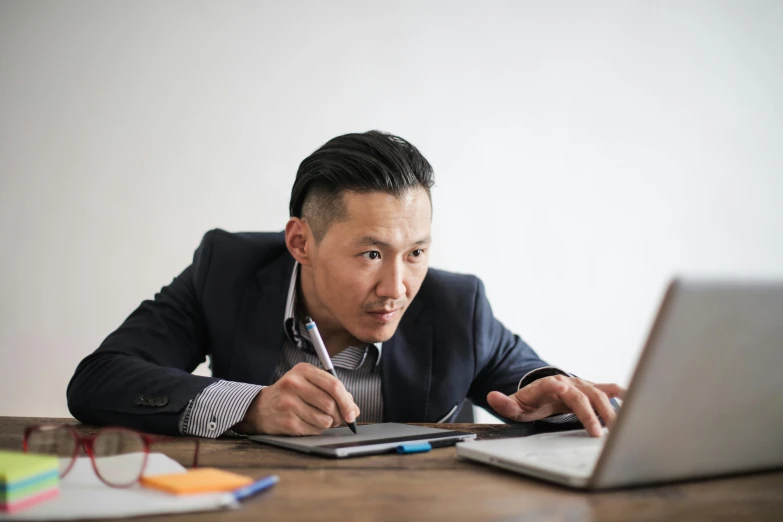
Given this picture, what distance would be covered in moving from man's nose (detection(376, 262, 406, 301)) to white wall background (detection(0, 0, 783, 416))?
1814 millimetres

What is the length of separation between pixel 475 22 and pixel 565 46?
50 centimetres

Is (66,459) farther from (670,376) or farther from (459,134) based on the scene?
(459,134)

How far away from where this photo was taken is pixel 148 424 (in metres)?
1.45

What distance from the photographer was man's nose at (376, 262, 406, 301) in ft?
5.72

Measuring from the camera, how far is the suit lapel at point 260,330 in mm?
1887

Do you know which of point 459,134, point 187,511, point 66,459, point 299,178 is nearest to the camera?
point 187,511

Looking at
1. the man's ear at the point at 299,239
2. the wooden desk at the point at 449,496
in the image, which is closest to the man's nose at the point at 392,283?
the man's ear at the point at 299,239

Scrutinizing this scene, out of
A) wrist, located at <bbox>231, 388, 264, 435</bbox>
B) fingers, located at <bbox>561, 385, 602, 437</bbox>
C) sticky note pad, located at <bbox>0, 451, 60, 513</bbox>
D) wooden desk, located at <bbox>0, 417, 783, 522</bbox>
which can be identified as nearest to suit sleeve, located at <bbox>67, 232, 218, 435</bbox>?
wrist, located at <bbox>231, 388, 264, 435</bbox>

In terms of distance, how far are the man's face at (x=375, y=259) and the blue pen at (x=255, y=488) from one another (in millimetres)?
853

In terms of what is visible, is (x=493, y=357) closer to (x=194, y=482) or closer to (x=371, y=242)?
(x=371, y=242)

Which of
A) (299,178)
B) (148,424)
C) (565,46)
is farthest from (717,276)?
(565,46)

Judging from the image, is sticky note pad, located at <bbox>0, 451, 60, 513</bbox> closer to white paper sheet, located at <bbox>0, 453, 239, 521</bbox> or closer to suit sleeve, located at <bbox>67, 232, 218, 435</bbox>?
white paper sheet, located at <bbox>0, 453, 239, 521</bbox>

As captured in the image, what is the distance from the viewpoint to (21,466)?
815 millimetres

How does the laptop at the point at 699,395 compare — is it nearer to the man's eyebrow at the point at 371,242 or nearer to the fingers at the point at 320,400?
the fingers at the point at 320,400
